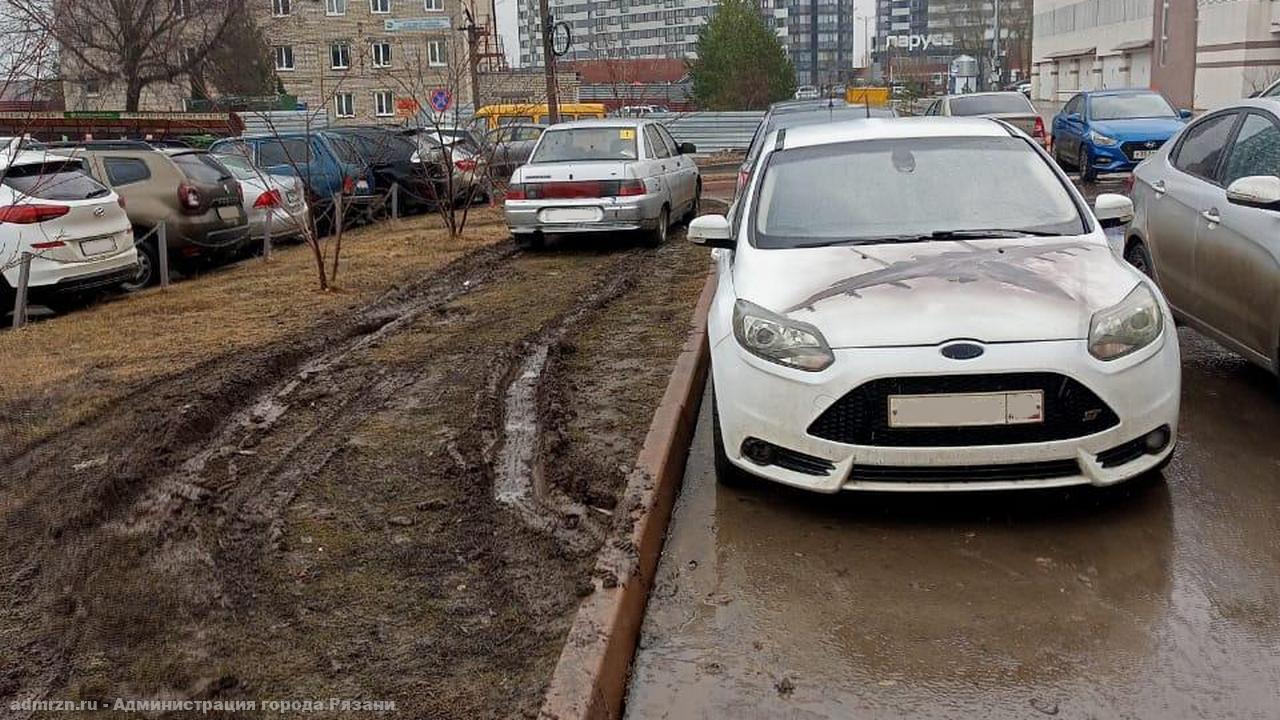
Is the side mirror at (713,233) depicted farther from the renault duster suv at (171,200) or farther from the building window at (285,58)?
the building window at (285,58)

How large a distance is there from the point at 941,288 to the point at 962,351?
1.34 feet

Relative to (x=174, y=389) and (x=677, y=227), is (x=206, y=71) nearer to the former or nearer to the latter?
(x=677, y=227)

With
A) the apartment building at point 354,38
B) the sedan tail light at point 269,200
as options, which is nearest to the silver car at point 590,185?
the sedan tail light at point 269,200

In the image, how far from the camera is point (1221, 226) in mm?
5816

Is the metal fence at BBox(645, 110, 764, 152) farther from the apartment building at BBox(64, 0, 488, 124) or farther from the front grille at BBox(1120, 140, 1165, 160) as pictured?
the apartment building at BBox(64, 0, 488, 124)

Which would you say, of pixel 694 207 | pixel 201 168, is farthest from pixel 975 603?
pixel 694 207

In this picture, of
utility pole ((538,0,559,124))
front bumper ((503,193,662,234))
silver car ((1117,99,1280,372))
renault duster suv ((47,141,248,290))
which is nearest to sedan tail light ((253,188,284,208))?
renault duster suv ((47,141,248,290))

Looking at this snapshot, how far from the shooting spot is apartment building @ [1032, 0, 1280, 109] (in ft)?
133

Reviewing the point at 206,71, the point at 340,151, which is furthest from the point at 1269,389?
the point at 206,71

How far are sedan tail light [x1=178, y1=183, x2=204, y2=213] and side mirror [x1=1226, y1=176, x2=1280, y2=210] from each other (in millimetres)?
10017

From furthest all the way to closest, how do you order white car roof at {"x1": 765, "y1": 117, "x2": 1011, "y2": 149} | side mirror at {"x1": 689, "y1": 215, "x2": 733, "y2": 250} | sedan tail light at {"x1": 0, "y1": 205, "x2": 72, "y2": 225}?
sedan tail light at {"x1": 0, "y1": 205, "x2": 72, "y2": 225} < white car roof at {"x1": 765, "y1": 117, "x2": 1011, "y2": 149} < side mirror at {"x1": 689, "y1": 215, "x2": 733, "y2": 250}

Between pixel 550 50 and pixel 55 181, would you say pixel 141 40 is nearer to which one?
pixel 550 50

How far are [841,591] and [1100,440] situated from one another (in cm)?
111

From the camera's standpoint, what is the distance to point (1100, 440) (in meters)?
4.20
